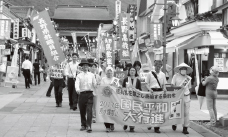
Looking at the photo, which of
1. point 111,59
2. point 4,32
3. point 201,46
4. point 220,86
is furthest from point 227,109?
point 4,32

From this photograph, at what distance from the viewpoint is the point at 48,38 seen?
13.2 meters

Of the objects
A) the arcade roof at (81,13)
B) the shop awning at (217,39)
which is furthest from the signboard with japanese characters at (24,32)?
the arcade roof at (81,13)

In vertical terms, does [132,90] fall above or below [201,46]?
below

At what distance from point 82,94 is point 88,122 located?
2.06 feet

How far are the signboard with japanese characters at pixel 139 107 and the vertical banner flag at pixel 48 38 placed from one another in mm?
3987

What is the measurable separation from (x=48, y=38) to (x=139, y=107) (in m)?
5.11

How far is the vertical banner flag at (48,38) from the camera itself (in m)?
13.0

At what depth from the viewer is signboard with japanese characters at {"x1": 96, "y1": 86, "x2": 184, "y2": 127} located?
9.11 metres

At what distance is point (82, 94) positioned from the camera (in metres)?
9.14

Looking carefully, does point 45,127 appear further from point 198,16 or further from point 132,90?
point 198,16

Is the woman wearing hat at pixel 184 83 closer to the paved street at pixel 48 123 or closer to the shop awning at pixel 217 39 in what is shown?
the paved street at pixel 48 123

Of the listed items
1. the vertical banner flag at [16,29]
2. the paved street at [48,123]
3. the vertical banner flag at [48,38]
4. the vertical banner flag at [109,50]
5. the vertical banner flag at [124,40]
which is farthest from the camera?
the vertical banner flag at [16,29]

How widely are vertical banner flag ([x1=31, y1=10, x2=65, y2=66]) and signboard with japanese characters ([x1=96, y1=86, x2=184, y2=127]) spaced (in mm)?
3987

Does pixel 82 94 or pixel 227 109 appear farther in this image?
pixel 227 109
